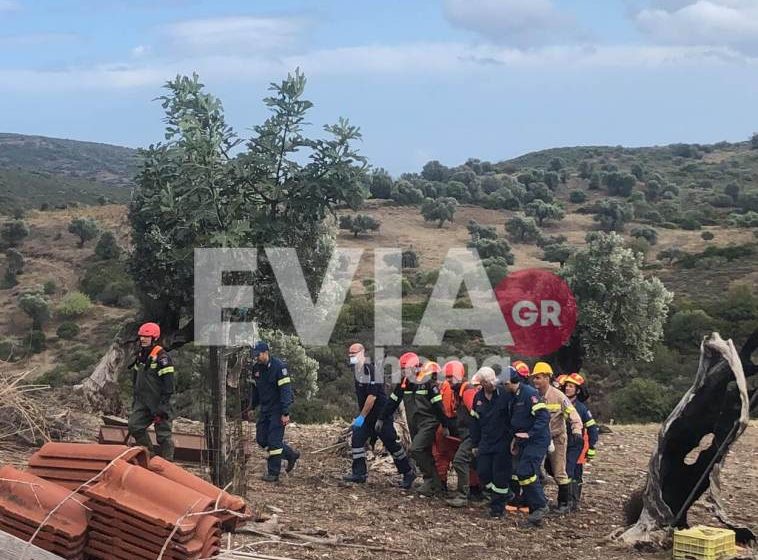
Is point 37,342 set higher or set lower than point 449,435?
lower

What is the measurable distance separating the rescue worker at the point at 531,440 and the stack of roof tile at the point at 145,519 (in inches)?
171

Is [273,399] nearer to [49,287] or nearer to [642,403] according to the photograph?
[642,403]

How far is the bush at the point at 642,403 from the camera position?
75.1 feet

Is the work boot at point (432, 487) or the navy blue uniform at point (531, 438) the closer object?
the navy blue uniform at point (531, 438)

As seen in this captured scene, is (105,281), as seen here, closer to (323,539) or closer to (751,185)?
(323,539)

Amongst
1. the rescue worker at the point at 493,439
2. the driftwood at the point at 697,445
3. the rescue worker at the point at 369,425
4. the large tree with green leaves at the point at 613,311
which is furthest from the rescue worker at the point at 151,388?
the large tree with green leaves at the point at 613,311

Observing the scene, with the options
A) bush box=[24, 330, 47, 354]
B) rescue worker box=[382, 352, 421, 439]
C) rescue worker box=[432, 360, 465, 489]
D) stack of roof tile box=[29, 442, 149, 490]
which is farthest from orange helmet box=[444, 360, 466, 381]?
bush box=[24, 330, 47, 354]

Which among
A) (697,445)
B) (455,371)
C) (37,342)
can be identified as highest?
(455,371)

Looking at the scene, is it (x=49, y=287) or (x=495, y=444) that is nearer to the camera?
(x=495, y=444)

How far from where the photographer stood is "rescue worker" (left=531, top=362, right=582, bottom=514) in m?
10.4

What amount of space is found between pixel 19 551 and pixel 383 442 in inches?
234

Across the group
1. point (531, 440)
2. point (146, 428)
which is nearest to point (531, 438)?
point (531, 440)

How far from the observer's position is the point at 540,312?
2070 cm

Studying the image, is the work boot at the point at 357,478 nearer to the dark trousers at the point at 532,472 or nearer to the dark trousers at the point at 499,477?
the dark trousers at the point at 499,477
